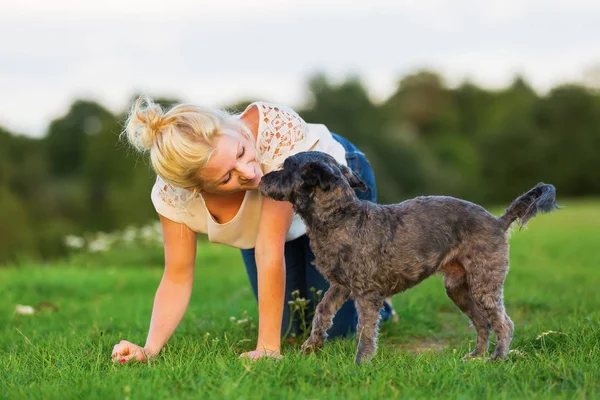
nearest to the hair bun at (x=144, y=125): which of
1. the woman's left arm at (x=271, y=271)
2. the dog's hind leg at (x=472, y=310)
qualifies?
the woman's left arm at (x=271, y=271)

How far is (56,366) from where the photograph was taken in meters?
4.44

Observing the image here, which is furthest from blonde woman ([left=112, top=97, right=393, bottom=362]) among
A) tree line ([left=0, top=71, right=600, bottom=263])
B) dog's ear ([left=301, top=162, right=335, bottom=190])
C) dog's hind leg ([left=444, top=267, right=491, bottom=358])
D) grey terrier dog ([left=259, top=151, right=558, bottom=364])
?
tree line ([left=0, top=71, right=600, bottom=263])

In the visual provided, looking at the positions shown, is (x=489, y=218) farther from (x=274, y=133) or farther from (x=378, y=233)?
(x=274, y=133)

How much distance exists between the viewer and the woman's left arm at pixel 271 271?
4.72 meters

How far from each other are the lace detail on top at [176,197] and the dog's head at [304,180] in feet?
2.66

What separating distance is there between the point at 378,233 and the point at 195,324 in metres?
2.45

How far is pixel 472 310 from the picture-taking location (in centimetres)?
492

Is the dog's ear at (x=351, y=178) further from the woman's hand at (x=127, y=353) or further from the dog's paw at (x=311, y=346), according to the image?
the woman's hand at (x=127, y=353)

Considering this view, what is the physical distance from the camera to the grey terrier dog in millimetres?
4387

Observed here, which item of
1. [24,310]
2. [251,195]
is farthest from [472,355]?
[24,310]

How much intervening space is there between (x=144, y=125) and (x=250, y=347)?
6.39 ft

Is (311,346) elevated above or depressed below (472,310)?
below

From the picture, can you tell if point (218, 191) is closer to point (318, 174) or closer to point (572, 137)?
point (318, 174)

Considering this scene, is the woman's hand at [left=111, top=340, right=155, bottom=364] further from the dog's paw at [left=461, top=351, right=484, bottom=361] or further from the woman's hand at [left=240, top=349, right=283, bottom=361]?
the dog's paw at [left=461, top=351, right=484, bottom=361]
